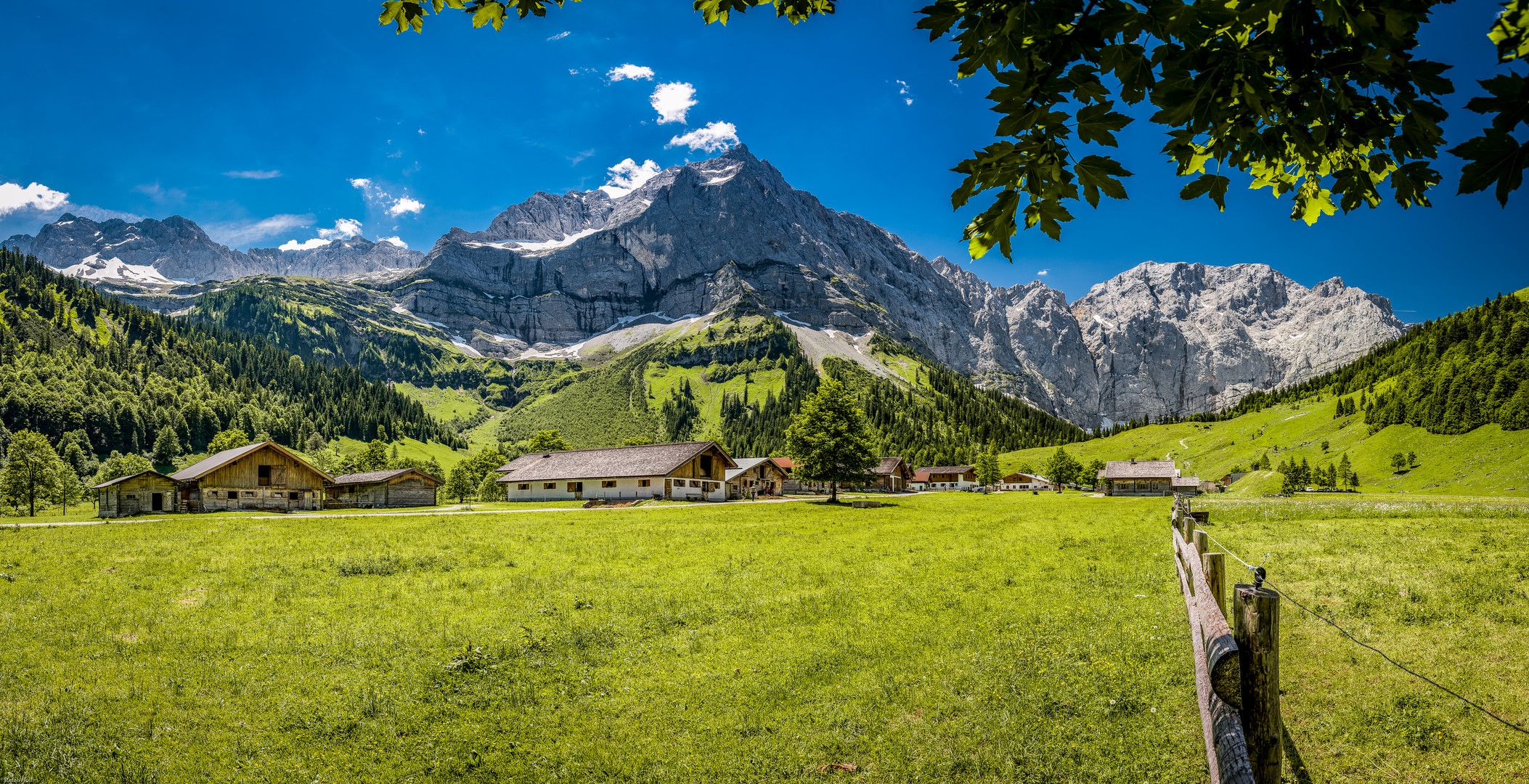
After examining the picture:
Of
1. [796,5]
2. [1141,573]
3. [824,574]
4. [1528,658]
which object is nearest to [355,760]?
[796,5]

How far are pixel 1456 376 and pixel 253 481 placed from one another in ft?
516

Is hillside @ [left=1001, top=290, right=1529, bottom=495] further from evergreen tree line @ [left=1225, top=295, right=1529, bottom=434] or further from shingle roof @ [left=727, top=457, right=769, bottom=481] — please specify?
shingle roof @ [left=727, top=457, right=769, bottom=481]

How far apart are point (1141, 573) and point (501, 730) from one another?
15.9 m

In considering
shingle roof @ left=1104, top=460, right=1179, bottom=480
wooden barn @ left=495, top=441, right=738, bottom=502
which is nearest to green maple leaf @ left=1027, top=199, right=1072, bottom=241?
wooden barn @ left=495, top=441, right=738, bottom=502

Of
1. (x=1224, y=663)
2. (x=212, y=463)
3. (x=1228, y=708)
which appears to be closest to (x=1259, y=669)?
(x=1224, y=663)

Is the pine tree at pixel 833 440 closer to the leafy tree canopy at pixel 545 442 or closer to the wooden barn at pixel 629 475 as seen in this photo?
the wooden barn at pixel 629 475

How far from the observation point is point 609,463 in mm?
74250

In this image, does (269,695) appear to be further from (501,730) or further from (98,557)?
(98,557)

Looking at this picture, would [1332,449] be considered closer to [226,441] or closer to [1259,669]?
[1259,669]

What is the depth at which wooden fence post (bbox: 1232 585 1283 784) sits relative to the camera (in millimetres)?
4461

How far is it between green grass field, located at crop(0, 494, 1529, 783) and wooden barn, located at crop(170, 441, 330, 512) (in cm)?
4524

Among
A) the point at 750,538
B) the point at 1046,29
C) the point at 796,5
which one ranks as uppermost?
the point at 796,5

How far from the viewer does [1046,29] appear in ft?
10.4

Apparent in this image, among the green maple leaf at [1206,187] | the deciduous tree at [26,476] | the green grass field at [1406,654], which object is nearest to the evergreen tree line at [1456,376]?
the green grass field at [1406,654]
